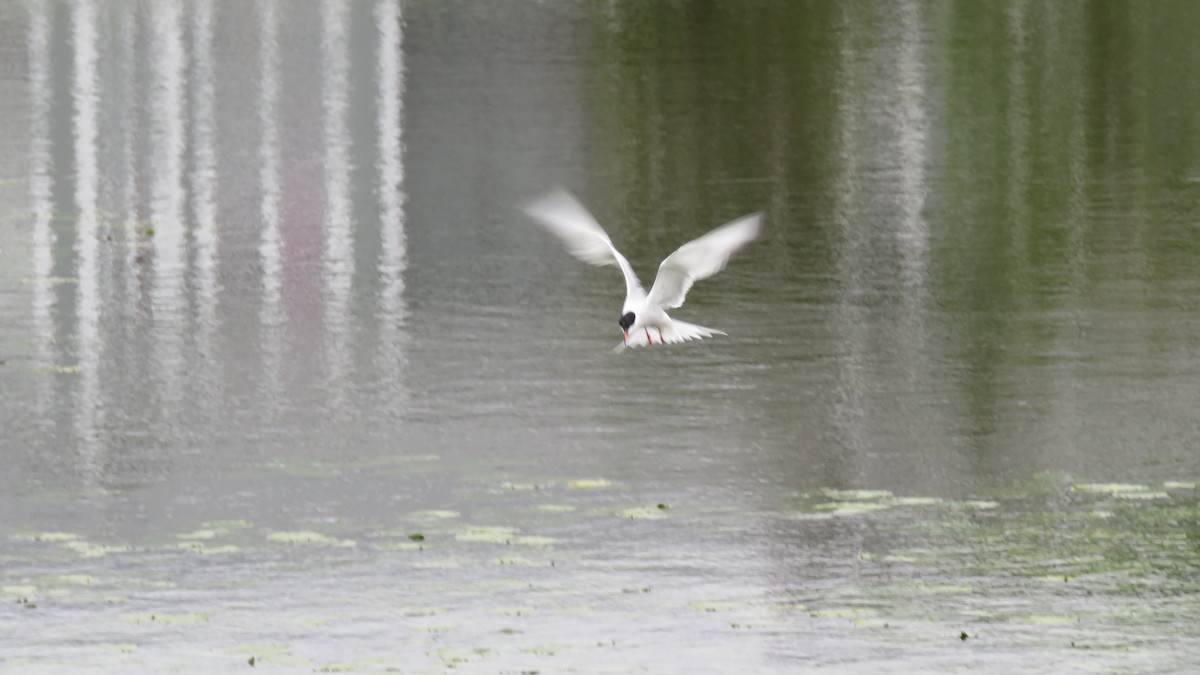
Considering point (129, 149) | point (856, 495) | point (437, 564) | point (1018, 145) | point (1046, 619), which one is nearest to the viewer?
point (1046, 619)

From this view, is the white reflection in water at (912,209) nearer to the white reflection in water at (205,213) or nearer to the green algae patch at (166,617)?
the white reflection in water at (205,213)

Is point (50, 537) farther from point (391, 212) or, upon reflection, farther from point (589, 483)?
point (391, 212)

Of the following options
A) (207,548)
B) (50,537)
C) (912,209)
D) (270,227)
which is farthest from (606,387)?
(270,227)

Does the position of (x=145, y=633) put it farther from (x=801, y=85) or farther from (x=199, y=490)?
(x=801, y=85)

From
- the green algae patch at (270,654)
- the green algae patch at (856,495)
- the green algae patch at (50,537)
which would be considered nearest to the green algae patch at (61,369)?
the green algae patch at (50,537)

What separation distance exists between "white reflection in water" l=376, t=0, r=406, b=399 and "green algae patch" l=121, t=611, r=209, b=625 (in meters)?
4.18

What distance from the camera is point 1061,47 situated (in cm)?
3403

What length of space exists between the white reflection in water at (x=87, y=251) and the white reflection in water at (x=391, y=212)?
1.87 meters

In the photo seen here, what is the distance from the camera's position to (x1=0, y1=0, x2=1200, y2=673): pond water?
10172mm

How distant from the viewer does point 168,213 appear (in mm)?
21828

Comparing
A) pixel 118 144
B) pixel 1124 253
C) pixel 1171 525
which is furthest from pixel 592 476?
pixel 118 144

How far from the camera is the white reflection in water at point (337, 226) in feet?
51.2

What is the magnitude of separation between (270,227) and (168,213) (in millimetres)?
1446

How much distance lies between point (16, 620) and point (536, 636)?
2.33 meters
